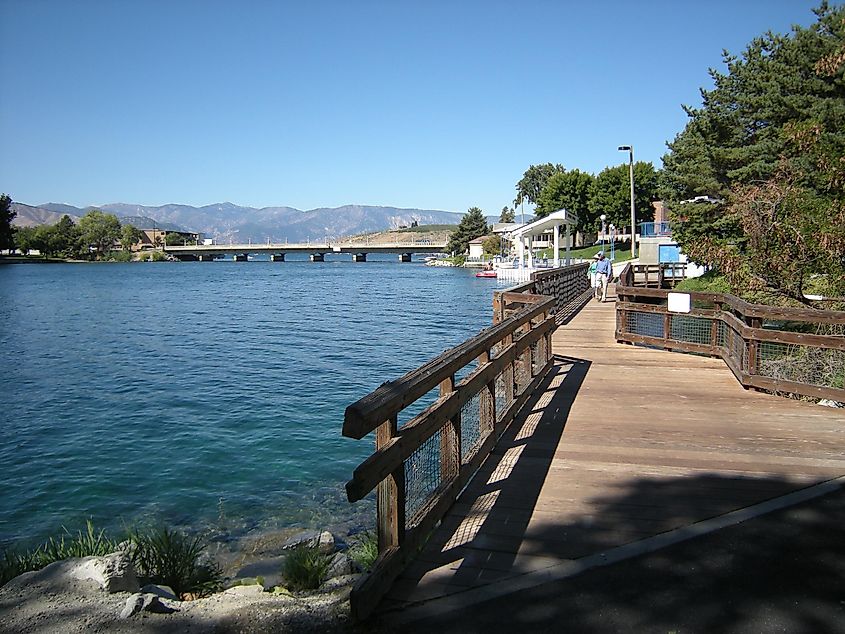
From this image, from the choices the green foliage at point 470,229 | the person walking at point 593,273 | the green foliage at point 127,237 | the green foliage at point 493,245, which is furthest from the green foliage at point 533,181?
the person walking at point 593,273

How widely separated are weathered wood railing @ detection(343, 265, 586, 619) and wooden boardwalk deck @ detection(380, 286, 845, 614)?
0.16 m

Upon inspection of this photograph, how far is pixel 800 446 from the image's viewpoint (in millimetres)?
6188

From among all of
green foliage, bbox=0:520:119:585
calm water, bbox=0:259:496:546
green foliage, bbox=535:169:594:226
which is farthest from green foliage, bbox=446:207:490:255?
green foliage, bbox=0:520:119:585

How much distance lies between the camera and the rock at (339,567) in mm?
5660

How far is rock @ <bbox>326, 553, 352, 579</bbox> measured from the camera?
5660 mm

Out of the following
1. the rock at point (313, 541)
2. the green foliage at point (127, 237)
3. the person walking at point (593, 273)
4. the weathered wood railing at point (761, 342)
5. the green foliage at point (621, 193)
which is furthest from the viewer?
the green foliage at point (127, 237)

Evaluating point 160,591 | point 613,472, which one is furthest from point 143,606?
point 613,472

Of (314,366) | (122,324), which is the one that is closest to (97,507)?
(314,366)

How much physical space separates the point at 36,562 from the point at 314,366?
14435mm

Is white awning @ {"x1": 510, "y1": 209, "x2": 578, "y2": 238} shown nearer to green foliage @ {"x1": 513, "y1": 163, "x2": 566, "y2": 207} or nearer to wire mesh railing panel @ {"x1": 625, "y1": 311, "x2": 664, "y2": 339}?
wire mesh railing panel @ {"x1": 625, "y1": 311, "x2": 664, "y2": 339}

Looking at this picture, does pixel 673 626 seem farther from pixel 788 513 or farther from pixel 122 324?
pixel 122 324

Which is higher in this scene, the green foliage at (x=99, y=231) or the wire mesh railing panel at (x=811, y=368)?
the green foliage at (x=99, y=231)

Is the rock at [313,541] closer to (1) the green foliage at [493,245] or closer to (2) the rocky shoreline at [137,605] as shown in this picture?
(2) the rocky shoreline at [137,605]

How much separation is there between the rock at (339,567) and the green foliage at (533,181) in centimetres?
14522
